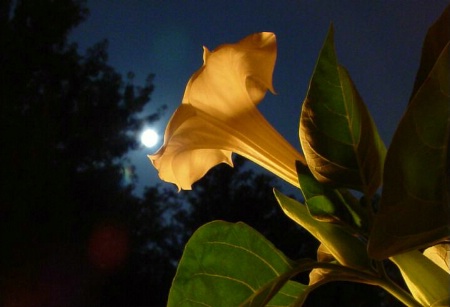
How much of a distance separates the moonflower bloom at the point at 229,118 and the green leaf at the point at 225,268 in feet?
0.12

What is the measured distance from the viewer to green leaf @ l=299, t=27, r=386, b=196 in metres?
0.25

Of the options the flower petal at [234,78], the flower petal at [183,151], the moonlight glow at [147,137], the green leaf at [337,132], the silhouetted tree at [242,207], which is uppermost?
the moonlight glow at [147,137]

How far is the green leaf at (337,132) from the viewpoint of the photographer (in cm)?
25

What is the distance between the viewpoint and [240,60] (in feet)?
1.03

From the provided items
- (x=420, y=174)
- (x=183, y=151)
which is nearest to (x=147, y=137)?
(x=183, y=151)

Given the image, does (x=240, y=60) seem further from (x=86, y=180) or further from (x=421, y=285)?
(x=86, y=180)

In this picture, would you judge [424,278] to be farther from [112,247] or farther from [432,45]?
[112,247]

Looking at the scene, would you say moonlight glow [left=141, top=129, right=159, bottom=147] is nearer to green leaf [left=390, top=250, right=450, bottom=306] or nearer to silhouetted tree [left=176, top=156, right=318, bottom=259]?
silhouetted tree [left=176, top=156, right=318, bottom=259]

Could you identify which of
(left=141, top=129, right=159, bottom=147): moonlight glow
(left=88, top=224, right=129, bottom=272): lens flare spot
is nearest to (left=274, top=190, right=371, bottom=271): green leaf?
(left=88, top=224, right=129, bottom=272): lens flare spot

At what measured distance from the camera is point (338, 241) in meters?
0.28

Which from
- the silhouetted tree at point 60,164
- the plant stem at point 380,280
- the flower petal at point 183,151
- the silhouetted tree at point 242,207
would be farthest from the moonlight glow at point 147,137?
the plant stem at point 380,280

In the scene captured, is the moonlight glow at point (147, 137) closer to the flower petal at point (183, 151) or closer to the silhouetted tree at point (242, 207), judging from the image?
the silhouetted tree at point (242, 207)

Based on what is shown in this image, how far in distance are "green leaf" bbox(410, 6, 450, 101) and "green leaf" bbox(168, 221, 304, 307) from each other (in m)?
0.10

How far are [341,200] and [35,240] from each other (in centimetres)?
433
